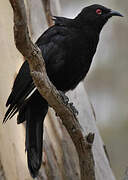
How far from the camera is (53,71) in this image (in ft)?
18.7

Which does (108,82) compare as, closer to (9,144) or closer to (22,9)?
(9,144)

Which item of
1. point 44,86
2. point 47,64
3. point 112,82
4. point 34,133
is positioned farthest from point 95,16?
point 112,82

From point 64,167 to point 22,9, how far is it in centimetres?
240

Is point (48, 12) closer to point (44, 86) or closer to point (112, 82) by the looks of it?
point (44, 86)

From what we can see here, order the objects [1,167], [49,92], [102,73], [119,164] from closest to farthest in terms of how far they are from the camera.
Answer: [49,92], [1,167], [119,164], [102,73]

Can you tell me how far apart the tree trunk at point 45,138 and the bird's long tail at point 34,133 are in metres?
0.41

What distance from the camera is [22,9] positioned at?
168 inches

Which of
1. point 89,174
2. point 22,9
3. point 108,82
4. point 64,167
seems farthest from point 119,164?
point 22,9

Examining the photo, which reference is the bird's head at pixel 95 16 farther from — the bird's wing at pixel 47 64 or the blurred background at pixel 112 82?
the blurred background at pixel 112 82

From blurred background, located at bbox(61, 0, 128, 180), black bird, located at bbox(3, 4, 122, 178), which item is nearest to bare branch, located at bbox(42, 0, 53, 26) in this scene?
black bird, located at bbox(3, 4, 122, 178)

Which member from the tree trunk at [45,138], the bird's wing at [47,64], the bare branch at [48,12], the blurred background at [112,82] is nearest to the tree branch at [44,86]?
the bird's wing at [47,64]

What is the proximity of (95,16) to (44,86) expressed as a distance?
1.58 meters

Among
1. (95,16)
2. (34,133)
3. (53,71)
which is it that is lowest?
(34,133)

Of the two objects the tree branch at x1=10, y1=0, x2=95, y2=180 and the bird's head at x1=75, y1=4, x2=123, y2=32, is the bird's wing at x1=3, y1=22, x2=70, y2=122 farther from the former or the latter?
the tree branch at x1=10, y1=0, x2=95, y2=180
